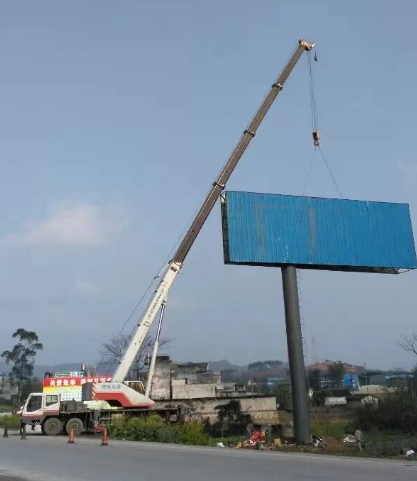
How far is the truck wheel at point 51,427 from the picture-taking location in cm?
3109

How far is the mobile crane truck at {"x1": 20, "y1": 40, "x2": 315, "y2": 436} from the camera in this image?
30.6m

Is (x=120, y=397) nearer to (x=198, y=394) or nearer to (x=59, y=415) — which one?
(x=59, y=415)

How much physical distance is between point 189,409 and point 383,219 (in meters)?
15.5

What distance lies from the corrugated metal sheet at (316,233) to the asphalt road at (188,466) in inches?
350

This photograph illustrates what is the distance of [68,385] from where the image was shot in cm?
3412

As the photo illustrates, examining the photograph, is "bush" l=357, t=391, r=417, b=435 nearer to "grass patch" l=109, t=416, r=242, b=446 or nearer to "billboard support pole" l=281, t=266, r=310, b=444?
"billboard support pole" l=281, t=266, r=310, b=444

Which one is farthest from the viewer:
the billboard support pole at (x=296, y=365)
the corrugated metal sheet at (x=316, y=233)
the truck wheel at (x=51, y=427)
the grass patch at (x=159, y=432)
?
the truck wheel at (x=51, y=427)

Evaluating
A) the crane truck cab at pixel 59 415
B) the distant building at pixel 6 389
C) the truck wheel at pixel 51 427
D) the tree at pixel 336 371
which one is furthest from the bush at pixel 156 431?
the distant building at pixel 6 389

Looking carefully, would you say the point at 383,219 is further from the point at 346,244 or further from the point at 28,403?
the point at 28,403

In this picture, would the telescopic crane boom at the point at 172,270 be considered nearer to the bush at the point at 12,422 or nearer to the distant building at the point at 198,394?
the distant building at the point at 198,394

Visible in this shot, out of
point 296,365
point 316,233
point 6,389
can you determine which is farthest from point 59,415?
point 6,389

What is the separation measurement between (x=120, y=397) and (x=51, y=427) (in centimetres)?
406

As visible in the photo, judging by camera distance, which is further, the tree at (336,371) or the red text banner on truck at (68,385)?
the tree at (336,371)

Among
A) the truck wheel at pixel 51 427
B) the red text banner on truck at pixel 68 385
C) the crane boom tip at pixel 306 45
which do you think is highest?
the crane boom tip at pixel 306 45
